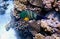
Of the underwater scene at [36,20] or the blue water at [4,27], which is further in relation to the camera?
Answer: the blue water at [4,27]

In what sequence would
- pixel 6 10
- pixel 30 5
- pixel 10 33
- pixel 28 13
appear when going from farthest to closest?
pixel 6 10
pixel 10 33
pixel 30 5
pixel 28 13

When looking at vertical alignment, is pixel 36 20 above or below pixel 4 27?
above

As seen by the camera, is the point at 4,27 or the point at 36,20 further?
the point at 4,27

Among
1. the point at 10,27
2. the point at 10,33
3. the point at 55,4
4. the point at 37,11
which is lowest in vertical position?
the point at 10,33

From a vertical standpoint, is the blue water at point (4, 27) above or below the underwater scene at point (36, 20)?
below

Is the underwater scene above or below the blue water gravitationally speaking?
above

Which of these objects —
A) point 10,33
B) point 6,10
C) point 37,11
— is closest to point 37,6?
point 37,11

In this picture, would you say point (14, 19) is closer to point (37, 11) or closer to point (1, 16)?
point (37, 11)

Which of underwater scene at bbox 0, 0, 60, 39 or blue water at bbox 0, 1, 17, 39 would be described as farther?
blue water at bbox 0, 1, 17, 39
